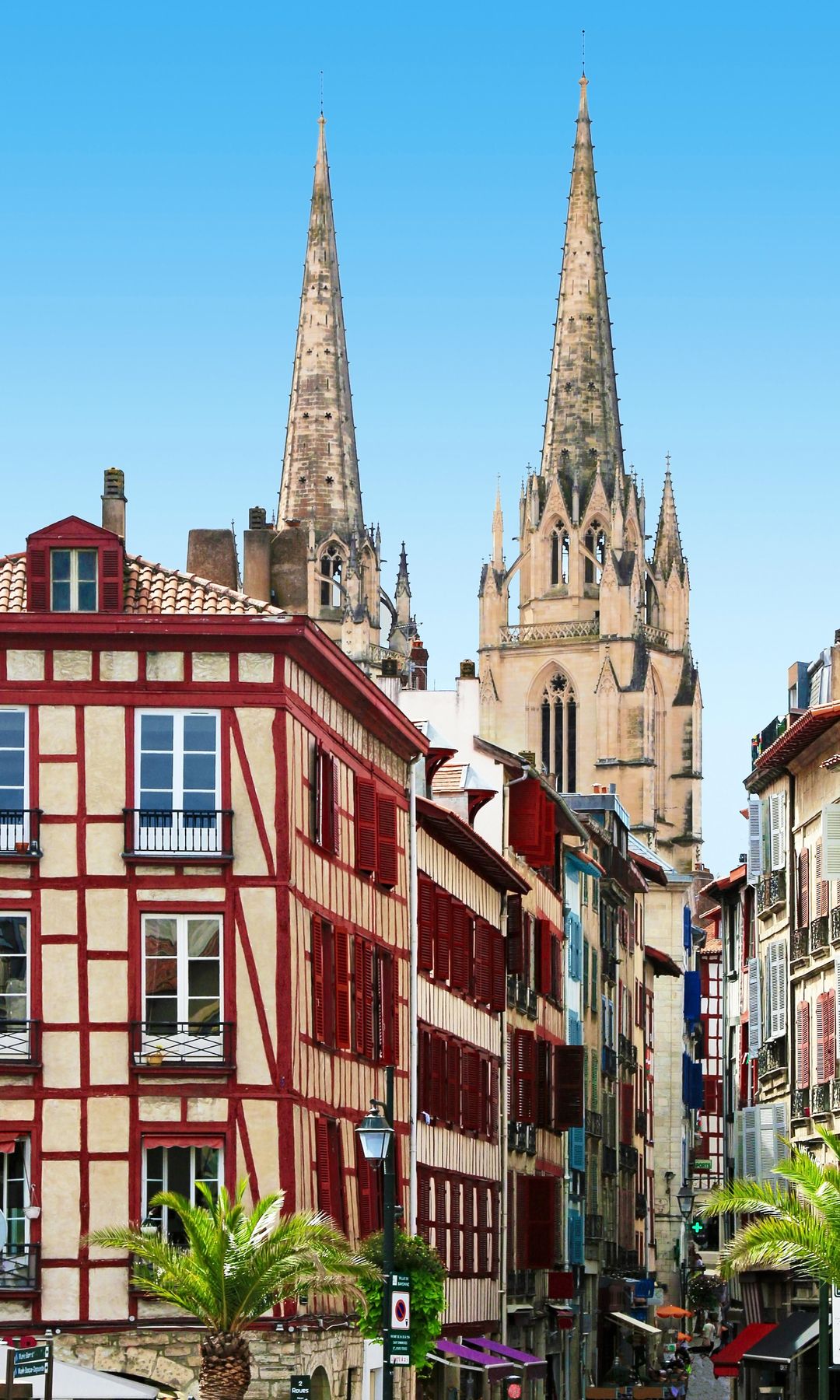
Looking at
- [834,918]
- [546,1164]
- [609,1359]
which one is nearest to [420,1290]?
[834,918]

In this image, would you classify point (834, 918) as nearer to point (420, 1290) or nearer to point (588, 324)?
point (420, 1290)

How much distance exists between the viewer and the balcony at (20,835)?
123 ft

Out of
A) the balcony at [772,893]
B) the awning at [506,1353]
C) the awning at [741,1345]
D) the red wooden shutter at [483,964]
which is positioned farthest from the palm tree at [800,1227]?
the balcony at [772,893]

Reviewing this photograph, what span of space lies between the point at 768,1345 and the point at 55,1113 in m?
18.1

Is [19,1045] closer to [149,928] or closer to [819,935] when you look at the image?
[149,928]

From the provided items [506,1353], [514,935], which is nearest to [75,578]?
[506,1353]

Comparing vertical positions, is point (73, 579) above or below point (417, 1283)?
above

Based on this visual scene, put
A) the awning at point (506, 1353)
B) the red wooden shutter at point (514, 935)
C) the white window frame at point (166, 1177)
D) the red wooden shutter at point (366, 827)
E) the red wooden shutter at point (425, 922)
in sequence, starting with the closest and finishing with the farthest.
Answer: the white window frame at point (166, 1177)
the red wooden shutter at point (366, 827)
the red wooden shutter at point (425, 922)
the awning at point (506, 1353)
the red wooden shutter at point (514, 935)

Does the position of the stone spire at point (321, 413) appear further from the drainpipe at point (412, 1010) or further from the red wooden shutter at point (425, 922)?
the drainpipe at point (412, 1010)

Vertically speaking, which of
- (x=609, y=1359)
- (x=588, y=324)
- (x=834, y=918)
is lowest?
(x=609, y=1359)

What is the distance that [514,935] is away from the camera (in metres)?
60.8

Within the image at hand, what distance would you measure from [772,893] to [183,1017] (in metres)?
22.3

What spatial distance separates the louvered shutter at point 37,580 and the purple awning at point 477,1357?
52.1 ft

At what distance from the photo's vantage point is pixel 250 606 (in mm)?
38719
